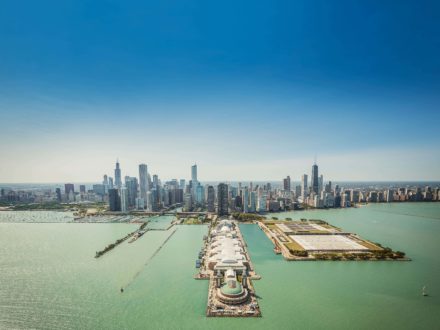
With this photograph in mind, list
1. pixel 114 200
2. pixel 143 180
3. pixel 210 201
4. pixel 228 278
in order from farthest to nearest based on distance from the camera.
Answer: pixel 143 180, pixel 114 200, pixel 210 201, pixel 228 278

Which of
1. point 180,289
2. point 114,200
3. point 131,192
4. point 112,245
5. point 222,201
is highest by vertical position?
point 131,192

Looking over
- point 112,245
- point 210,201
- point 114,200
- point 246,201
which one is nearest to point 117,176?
point 114,200

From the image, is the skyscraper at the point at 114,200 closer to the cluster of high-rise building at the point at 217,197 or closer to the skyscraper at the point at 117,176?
the cluster of high-rise building at the point at 217,197

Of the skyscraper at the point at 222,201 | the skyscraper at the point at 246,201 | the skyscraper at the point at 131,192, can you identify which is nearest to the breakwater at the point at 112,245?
the skyscraper at the point at 222,201

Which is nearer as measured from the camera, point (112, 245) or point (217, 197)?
point (112, 245)

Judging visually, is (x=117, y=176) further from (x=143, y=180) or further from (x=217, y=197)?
(x=217, y=197)

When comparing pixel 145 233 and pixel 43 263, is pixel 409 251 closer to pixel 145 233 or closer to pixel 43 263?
pixel 145 233

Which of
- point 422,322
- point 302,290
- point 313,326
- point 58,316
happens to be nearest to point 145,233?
point 58,316

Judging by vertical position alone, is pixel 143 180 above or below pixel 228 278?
above

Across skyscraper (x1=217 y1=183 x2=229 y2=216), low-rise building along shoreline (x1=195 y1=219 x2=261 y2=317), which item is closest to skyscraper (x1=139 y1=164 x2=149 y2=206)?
skyscraper (x1=217 y1=183 x2=229 y2=216)

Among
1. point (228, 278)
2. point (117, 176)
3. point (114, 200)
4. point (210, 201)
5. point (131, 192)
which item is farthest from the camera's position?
point (117, 176)
